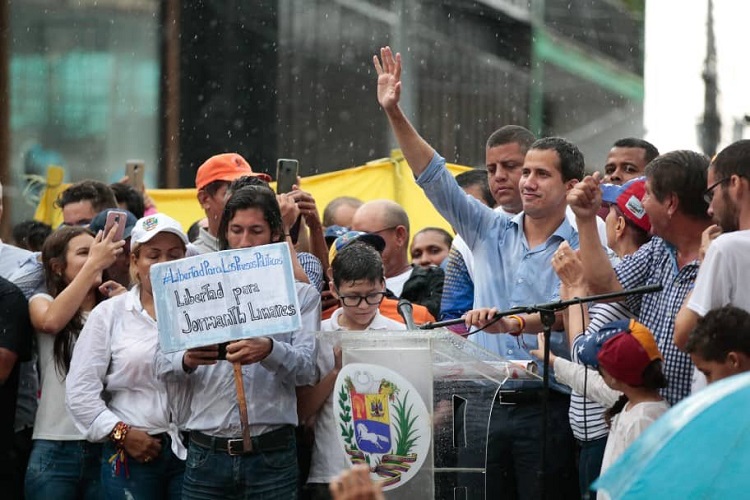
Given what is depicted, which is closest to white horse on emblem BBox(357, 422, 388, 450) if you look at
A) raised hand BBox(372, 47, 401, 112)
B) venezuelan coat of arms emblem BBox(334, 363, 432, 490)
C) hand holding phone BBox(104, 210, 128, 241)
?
venezuelan coat of arms emblem BBox(334, 363, 432, 490)

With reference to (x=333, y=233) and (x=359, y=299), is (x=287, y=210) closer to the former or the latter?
(x=359, y=299)

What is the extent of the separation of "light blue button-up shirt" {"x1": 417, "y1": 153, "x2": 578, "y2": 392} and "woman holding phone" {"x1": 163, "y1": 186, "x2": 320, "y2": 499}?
69 centimetres

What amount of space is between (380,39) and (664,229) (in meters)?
8.46

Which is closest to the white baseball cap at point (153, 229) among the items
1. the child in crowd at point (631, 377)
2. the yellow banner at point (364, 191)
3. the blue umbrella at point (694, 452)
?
the child in crowd at point (631, 377)

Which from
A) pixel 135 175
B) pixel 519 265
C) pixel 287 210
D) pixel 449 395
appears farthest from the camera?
pixel 135 175

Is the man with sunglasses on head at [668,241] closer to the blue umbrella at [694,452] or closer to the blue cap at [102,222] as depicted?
the blue umbrella at [694,452]

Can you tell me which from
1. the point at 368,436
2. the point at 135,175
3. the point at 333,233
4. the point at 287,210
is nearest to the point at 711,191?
the point at 368,436

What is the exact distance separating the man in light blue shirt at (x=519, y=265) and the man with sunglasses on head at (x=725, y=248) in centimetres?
94

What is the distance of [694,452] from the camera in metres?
2.89

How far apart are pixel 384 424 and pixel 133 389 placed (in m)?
1.27

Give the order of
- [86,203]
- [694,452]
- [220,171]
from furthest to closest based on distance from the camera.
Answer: [86,203]
[220,171]
[694,452]

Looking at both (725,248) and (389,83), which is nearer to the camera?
(725,248)

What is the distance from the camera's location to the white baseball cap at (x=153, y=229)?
5.79 metres

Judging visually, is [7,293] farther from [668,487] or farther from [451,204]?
[668,487]
